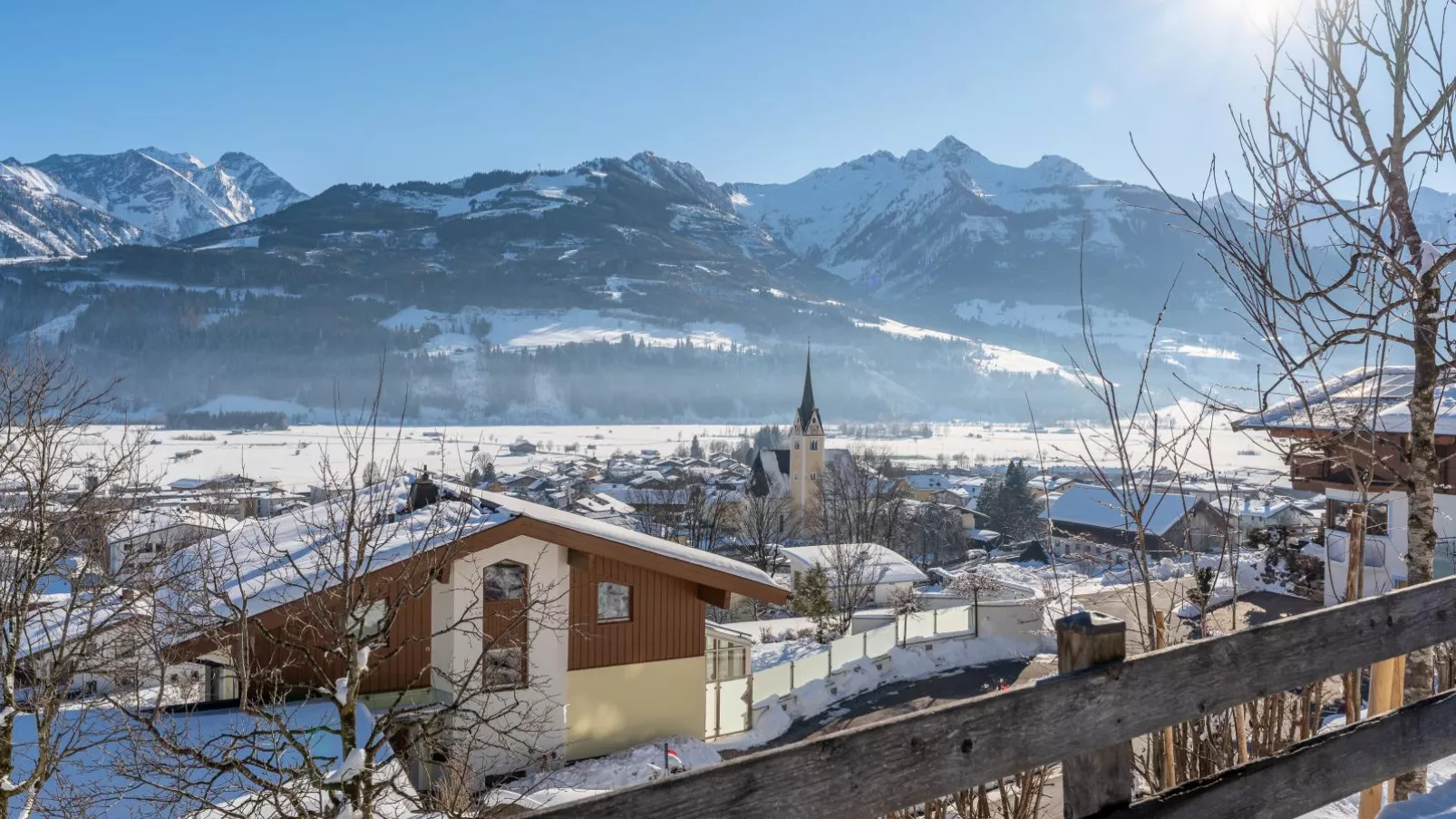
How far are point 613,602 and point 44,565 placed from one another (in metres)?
7.28

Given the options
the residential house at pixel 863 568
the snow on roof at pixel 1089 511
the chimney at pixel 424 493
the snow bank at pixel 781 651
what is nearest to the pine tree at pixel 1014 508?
the snow on roof at pixel 1089 511

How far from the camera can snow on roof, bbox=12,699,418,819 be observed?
189 inches

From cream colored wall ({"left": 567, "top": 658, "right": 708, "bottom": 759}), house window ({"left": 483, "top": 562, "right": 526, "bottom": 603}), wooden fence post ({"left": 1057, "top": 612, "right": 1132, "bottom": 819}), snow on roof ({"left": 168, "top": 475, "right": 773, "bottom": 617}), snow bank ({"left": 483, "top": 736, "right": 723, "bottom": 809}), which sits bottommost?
snow bank ({"left": 483, "top": 736, "right": 723, "bottom": 809})

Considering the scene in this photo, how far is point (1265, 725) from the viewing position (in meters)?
A: 4.13

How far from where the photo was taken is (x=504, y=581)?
11492 mm

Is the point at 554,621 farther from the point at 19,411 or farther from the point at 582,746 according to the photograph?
the point at 19,411

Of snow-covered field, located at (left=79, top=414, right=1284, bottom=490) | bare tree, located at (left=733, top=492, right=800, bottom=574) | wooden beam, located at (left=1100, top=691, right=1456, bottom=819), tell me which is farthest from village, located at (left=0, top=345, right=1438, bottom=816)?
snow-covered field, located at (left=79, top=414, right=1284, bottom=490)

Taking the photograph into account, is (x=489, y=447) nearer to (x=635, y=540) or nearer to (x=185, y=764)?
(x=635, y=540)

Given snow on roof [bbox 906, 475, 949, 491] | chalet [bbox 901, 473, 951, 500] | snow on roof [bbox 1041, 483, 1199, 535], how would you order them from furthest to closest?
snow on roof [bbox 906, 475, 949, 491]
chalet [bbox 901, 473, 951, 500]
snow on roof [bbox 1041, 483, 1199, 535]

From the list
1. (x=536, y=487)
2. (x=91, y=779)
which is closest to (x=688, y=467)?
(x=536, y=487)

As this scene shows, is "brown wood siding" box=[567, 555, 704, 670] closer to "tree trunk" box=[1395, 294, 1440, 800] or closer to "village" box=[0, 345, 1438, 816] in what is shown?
"village" box=[0, 345, 1438, 816]

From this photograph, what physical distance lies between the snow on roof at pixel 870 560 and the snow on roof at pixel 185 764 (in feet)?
83.3

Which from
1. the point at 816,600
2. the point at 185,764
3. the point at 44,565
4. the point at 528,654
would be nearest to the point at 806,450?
Result: the point at 816,600

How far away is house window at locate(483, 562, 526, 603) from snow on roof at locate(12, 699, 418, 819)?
2.52m
